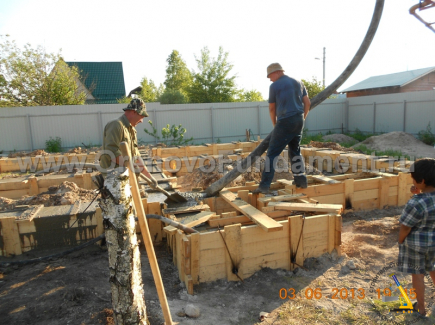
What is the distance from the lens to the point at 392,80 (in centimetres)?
2378

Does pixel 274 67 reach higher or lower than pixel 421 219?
higher

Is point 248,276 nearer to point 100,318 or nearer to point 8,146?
point 100,318

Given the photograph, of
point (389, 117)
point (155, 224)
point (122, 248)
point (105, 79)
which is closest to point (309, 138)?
point (389, 117)

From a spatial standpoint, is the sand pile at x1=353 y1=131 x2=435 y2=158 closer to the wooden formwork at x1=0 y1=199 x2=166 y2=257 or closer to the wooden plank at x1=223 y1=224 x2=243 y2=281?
the wooden plank at x1=223 y1=224 x2=243 y2=281

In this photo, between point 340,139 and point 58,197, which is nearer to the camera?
point 58,197

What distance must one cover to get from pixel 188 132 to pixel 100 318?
14.6 meters

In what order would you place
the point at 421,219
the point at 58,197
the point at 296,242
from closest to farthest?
the point at 421,219 → the point at 296,242 → the point at 58,197

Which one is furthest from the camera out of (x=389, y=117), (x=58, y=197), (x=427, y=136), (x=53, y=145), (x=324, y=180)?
(x=389, y=117)

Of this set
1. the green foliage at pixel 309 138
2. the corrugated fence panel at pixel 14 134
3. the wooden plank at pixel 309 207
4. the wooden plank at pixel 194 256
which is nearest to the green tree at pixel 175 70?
the green foliage at pixel 309 138

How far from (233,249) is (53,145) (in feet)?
44.6

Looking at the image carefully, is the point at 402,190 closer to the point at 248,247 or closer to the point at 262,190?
the point at 262,190

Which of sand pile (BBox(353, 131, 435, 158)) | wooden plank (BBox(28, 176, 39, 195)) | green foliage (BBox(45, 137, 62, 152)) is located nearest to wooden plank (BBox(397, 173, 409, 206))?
wooden plank (BBox(28, 176, 39, 195))

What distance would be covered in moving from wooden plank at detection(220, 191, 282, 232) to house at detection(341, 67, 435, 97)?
2222 centimetres

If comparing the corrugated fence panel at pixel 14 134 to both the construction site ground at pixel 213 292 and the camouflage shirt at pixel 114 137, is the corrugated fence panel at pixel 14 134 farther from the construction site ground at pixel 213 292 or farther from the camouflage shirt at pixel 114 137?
the camouflage shirt at pixel 114 137
